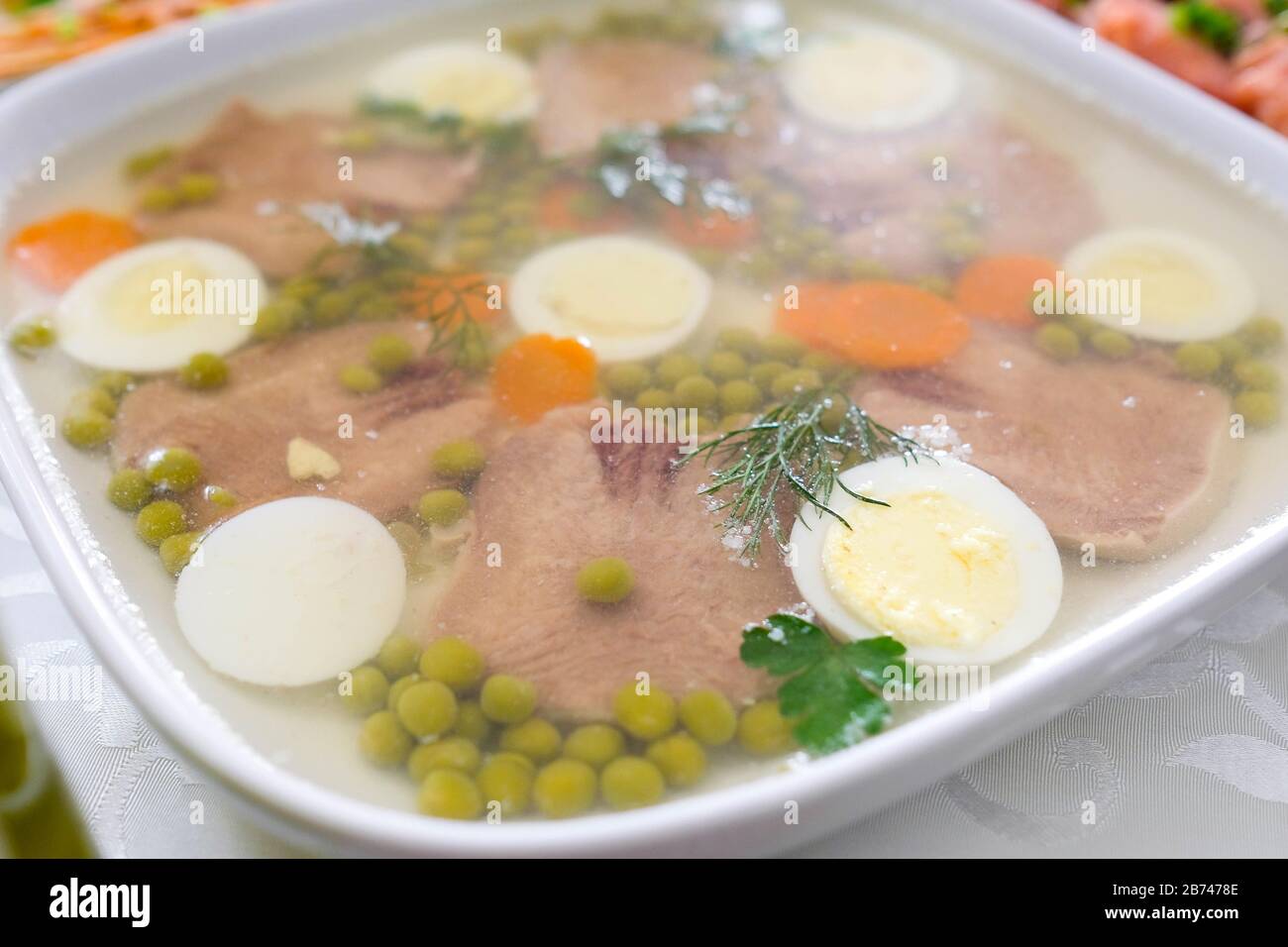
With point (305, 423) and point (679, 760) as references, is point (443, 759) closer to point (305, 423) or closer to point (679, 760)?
point (679, 760)

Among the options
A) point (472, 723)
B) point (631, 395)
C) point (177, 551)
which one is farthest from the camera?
point (631, 395)

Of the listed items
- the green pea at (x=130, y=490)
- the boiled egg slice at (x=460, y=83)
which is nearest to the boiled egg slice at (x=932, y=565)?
the green pea at (x=130, y=490)

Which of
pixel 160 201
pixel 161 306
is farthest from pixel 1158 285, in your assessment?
pixel 160 201

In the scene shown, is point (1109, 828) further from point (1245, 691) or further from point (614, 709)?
point (614, 709)

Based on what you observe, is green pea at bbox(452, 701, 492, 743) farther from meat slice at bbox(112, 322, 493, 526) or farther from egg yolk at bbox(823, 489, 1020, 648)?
egg yolk at bbox(823, 489, 1020, 648)

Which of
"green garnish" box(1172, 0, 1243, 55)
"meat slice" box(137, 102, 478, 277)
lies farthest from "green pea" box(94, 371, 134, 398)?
"green garnish" box(1172, 0, 1243, 55)
